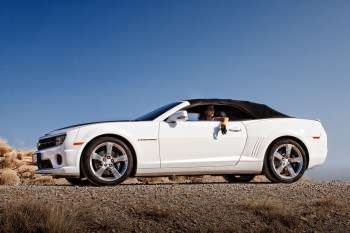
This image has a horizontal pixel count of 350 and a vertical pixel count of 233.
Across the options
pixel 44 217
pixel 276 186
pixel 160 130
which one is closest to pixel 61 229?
pixel 44 217

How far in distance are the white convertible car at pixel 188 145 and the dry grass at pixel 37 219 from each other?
1.99 meters

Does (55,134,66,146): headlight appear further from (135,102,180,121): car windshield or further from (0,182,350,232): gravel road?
(135,102,180,121): car windshield

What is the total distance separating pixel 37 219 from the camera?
7.98 metres

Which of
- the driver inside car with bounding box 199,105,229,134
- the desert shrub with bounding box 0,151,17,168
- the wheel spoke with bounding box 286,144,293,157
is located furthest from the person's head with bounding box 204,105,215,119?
the desert shrub with bounding box 0,151,17,168

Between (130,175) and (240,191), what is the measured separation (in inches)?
75.8

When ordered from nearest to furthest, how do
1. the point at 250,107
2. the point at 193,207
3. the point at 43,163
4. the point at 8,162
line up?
the point at 193,207
the point at 43,163
the point at 250,107
the point at 8,162

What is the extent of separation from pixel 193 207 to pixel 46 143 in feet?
11.6

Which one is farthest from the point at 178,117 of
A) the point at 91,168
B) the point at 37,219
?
the point at 37,219

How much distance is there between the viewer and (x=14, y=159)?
84.0 ft

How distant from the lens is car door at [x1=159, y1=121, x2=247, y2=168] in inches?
412

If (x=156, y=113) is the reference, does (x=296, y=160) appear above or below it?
below

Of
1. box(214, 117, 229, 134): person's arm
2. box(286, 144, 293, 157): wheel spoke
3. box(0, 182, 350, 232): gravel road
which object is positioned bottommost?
box(0, 182, 350, 232): gravel road

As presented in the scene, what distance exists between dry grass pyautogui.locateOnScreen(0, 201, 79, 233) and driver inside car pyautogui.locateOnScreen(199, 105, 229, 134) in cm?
374

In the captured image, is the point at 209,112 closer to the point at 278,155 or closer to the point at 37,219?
the point at 278,155
